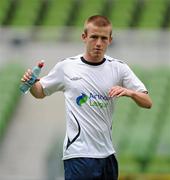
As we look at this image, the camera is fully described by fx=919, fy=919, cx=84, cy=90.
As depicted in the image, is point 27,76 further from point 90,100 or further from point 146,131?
point 146,131

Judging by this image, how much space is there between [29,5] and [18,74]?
2.66m

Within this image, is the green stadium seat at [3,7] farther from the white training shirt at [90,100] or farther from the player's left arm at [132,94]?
the player's left arm at [132,94]

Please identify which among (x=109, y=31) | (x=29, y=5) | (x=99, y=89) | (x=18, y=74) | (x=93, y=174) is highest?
(x=29, y=5)

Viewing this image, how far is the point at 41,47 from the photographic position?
1252 cm

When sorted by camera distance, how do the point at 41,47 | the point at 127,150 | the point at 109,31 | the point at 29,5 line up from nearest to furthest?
the point at 109,31
the point at 127,150
the point at 41,47
the point at 29,5

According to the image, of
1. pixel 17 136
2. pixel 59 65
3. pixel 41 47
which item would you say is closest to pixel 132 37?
pixel 41 47

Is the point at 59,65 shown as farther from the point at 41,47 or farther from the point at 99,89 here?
the point at 41,47

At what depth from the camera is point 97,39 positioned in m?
5.60

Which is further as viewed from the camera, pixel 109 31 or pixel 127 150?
pixel 127 150

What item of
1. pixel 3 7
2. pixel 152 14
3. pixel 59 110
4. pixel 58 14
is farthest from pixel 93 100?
pixel 3 7

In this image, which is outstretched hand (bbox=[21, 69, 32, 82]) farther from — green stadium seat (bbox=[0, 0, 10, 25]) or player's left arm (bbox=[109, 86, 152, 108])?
green stadium seat (bbox=[0, 0, 10, 25])

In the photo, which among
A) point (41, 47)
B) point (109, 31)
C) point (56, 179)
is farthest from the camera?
point (41, 47)

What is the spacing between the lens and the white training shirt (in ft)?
18.5

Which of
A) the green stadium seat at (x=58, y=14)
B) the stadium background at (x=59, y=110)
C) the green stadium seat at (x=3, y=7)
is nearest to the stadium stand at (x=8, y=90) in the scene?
the stadium background at (x=59, y=110)
